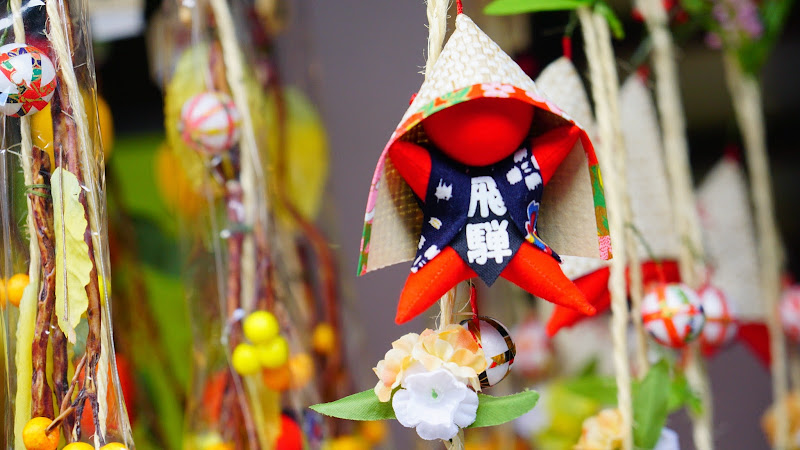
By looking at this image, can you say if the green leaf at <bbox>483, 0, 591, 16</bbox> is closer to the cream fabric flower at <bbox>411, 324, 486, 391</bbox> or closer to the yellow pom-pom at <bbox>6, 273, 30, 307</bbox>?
the cream fabric flower at <bbox>411, 324, 486, 391</bbox>

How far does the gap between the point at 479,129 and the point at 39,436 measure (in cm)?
38

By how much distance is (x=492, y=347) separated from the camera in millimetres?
547

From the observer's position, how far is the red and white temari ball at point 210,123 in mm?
750

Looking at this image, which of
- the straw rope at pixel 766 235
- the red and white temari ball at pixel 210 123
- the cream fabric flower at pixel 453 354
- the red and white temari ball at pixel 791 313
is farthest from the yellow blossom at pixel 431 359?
the red and white temari ball at pixel 791 313

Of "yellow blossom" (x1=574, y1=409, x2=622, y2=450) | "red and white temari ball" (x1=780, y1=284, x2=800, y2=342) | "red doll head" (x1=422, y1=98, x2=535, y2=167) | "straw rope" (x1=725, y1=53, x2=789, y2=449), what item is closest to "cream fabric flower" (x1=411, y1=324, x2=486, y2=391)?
"red doll head" (x1=422, y1=98, x2=535, y2=167)

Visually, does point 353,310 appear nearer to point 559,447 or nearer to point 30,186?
point 559,447

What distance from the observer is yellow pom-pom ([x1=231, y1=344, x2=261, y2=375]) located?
0.74 metres

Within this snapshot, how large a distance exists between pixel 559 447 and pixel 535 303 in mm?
276

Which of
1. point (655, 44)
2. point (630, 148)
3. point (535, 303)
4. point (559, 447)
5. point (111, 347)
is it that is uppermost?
point (655, 44)

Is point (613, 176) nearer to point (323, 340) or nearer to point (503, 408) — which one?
point (503, 408)

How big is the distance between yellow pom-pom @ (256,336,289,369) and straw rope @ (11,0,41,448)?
24 centimetres

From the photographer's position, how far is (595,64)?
0.70 m

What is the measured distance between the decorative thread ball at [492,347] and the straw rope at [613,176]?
14cm

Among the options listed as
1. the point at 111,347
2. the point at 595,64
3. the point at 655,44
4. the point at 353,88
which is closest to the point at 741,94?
the point at 655,44
